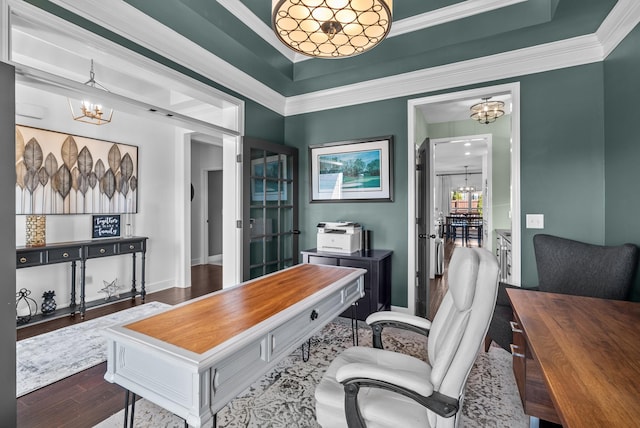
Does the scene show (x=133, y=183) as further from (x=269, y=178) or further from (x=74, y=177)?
(x=269, y=178)

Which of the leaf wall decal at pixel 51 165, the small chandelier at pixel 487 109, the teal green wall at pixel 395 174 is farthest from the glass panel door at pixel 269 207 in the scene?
the small chandelier at pixel 487 109

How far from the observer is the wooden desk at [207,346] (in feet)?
3.51

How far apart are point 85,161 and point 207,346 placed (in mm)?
3809

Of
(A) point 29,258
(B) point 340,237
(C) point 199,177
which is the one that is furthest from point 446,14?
(C) point 199,177

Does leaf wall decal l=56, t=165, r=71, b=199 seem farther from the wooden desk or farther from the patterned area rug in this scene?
the wooden desk

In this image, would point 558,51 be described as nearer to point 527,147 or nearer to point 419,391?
point 527,147

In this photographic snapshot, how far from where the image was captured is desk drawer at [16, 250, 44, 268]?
2947mm

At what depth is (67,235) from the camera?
364 cm

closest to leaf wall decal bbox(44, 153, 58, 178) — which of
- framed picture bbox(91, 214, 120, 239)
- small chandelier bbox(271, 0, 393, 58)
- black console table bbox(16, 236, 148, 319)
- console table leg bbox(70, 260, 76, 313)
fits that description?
framed picture bbox(91, 214, 120, 239)

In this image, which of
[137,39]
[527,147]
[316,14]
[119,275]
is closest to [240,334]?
[316,14]

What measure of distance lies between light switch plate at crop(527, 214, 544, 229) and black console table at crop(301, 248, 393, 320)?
4.45 feet

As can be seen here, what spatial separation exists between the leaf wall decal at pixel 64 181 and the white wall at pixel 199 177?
2.89 metres

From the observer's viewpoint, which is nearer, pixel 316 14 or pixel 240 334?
pixel 240 334

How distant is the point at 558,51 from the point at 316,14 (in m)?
2.43
